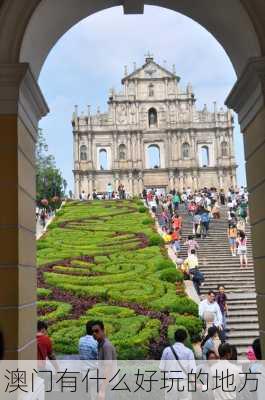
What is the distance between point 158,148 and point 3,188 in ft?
159

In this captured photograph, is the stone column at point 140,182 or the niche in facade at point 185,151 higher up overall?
the niche in facade at point 185,151

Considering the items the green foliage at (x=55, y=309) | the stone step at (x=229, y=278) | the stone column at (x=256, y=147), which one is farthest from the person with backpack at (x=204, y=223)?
the stone column at (x=256, y=147)

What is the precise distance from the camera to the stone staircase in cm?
1172

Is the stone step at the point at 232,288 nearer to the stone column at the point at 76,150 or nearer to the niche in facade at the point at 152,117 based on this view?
the stone column at the point at 76,150

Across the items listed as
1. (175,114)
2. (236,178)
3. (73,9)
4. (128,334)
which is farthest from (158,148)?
(73,9)

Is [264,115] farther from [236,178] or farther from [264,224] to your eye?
[236,178]

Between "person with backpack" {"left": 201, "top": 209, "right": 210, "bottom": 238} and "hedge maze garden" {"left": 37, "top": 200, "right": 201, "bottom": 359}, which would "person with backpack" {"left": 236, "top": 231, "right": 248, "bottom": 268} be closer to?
"hedge maze garden" {"left": 37, "top": 200, "right": 201, "bottom": 359}

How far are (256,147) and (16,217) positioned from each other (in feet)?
8.22

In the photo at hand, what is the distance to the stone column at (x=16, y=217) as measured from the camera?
5090 mm

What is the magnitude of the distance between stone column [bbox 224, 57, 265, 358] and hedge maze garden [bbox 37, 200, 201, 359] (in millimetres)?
4361

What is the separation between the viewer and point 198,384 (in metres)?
6.30

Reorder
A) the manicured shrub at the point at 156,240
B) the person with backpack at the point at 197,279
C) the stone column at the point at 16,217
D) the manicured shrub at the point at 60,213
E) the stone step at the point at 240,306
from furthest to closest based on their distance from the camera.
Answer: the manicured shrub at the point at 60,213, the manicured shrub at the point at 156,240, the person with backpack at the point at 197,279, the stone step at the point at 240,306, the stone column at the point at 16,217

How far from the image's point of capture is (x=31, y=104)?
6.04m

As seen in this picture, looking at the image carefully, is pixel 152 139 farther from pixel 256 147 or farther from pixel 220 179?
pixel 256 147
